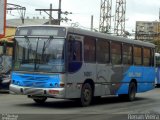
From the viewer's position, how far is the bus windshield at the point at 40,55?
53.7ft

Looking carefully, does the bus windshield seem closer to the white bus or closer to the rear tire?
the white bus

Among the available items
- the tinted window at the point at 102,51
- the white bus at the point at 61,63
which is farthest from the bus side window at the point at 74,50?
the tinted window at the point at 102,51

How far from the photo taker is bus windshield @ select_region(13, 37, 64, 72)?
16.4 m

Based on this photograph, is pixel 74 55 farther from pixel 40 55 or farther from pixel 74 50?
pixel 40 55

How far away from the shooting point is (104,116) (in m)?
14.6

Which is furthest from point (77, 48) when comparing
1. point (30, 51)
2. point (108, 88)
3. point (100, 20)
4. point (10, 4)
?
point (100, 20)

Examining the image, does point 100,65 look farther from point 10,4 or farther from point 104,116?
point 10,4

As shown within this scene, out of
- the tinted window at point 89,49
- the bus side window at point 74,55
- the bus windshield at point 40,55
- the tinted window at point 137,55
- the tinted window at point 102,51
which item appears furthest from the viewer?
the tinted window at point 137,55

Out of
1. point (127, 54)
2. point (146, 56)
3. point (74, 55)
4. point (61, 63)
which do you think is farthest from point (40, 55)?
point (146, 56)

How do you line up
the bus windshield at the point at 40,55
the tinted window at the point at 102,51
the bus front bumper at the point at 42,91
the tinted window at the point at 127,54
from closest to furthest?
1. the bus front bumper at the point at 42,91
2. the bus windshield at the point at 40,55
3. the tinted window at the point at 102,51
4. the tinted window at the point at 127,54

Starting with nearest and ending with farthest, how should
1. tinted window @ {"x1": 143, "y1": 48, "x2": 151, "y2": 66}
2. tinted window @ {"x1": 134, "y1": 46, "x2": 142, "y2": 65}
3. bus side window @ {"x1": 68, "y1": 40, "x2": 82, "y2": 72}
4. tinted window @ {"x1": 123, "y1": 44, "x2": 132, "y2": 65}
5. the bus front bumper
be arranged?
1. the bus front bumper
2. bus side window @ {"x1": 68, "y1": 40, "x2": 82, "y2": 72}
3. tinted window @ {"x1": 123, "y1": 44, "x2": 132, "y2": 65}
4. tinted window @ {"x1": 134, "y1": 46, "x2": 142, "y2": 65}
5. tinted window @ {"x1": 143, "y1": 48, "x2": 151, "y2": 66}

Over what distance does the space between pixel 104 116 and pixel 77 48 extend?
138 inches

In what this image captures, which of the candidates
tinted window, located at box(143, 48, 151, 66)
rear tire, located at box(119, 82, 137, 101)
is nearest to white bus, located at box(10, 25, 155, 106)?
rear tire, located at box(119, 82, 137, 101)

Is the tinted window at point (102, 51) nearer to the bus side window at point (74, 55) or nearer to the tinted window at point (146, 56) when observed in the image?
the bus side window at point (74, 55)
